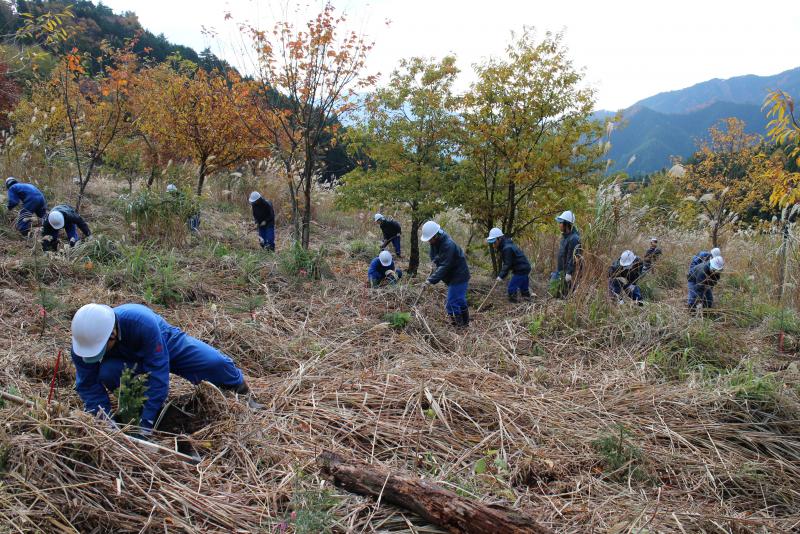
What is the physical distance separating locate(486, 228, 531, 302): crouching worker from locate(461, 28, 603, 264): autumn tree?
84cm

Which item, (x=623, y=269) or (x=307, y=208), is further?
(x=307, y=208)

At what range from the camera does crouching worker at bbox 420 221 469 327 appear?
20.9 feet

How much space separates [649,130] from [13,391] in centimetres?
9718

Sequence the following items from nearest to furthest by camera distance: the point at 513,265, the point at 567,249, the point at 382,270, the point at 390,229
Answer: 1. the point at 567,249
2. the point at 513,265
3. the point at 382,270
4. the point at 390,229

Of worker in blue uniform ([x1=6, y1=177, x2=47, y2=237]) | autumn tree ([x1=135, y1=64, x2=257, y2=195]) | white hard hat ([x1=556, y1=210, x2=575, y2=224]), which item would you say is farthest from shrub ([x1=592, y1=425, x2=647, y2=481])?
autumn tree ([x1=135, y1=64, x2=257, y2=195])

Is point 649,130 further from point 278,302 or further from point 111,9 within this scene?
point 278,302

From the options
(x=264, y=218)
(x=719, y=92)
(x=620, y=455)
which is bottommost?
(x=620, y=455)

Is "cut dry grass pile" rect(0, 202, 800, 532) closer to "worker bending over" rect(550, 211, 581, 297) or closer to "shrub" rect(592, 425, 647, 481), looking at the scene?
"shrub" rect(592, 425, 647, 481)

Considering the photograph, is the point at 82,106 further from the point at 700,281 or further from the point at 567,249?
the point at 700,281

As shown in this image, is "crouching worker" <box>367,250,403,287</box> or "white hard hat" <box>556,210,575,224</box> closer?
"white hard hat" <box>556,210,575,224</box>

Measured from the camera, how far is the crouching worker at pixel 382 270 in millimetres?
7224

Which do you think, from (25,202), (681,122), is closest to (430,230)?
(25,202)

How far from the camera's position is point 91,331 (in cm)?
282

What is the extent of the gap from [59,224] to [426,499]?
6827 millimetres
